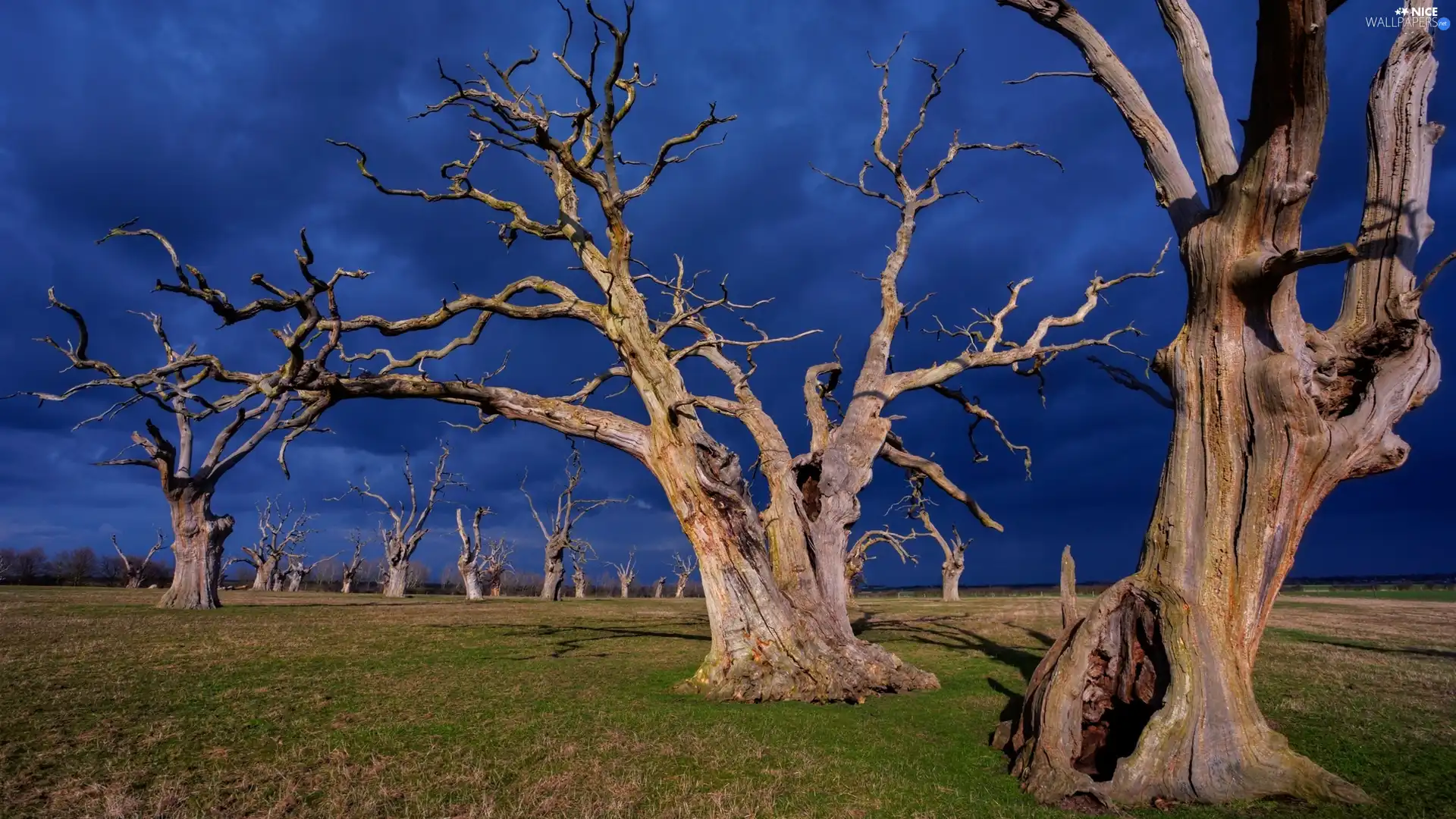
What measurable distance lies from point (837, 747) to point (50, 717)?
802 cm

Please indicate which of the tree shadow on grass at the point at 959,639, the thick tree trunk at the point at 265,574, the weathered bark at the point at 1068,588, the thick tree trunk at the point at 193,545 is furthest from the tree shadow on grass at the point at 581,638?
the thick tree trunk at the point at 265,574

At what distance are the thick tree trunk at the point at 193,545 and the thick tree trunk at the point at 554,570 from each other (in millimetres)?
19843

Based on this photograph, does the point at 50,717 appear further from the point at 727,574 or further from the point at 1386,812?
the point at 1386,812

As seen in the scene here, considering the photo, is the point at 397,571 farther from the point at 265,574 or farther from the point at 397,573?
the point at 265,574

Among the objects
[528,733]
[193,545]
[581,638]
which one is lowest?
[581,638]

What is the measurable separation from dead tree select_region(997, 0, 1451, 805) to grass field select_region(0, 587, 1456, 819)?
0.56 metres

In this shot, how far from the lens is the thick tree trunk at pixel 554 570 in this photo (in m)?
43.3

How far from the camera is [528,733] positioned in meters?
7.80

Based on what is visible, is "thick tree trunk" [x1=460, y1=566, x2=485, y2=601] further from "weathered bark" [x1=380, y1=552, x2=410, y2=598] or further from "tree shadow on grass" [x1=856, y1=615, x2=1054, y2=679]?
"tree shadow on grass" [x1=856, y1=615, x2=1054, y2=679]

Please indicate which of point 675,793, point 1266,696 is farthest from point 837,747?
point 1266,696

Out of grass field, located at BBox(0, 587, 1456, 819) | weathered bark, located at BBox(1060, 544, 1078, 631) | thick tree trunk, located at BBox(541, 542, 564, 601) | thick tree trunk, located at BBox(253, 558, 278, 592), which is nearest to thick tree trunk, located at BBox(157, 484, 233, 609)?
grass field, located at BBox(0, 587, 1456, 819)

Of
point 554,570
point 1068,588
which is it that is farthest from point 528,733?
point 554,570

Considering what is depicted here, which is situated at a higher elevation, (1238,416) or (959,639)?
(1238,416)

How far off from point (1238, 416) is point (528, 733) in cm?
742
